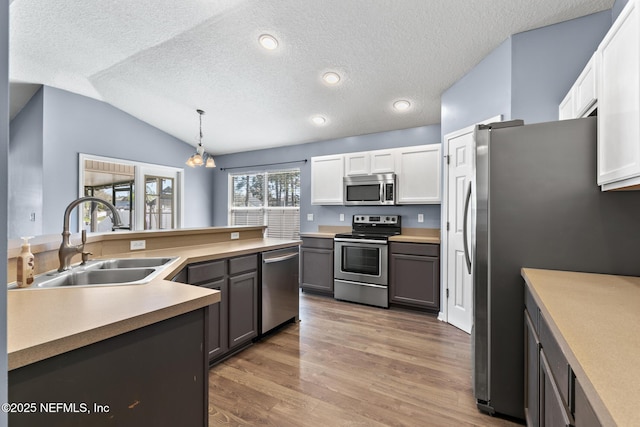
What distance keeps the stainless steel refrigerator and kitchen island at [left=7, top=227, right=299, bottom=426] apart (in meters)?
1.54

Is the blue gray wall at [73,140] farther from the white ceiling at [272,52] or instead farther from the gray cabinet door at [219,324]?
the gray cabinet door at [219,324]

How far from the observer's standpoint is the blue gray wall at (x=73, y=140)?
4000mm

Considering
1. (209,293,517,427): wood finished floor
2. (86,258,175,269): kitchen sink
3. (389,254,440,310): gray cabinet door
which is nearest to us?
(209,293,517,427): wood finished floor

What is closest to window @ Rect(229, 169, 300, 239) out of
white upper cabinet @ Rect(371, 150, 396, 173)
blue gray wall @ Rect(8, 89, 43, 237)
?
white upper cabinet @ Rect(371, 150, 396, 173)

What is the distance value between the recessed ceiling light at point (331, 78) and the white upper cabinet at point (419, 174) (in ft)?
4.03

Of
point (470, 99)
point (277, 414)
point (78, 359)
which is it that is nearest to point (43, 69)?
point (78, 359)

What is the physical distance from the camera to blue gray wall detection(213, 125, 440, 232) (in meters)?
4.08

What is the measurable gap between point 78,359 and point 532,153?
7.11ft

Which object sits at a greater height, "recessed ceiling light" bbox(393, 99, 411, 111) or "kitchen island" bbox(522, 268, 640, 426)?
"recessed ceiling light" bbox(393, 99, 411, 111)

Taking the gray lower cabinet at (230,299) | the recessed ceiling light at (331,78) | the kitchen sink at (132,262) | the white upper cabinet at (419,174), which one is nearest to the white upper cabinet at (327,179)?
the white upper cabinet at (419,174)

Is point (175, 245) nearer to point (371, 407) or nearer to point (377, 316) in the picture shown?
point (371, 407)

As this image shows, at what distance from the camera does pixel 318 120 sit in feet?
14.2

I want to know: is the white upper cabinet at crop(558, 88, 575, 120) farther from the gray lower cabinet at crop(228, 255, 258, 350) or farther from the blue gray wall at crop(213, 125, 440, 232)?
the gray lower cabinet at crop(228, 255, 258, 350)

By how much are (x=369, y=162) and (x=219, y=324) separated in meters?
2.85
